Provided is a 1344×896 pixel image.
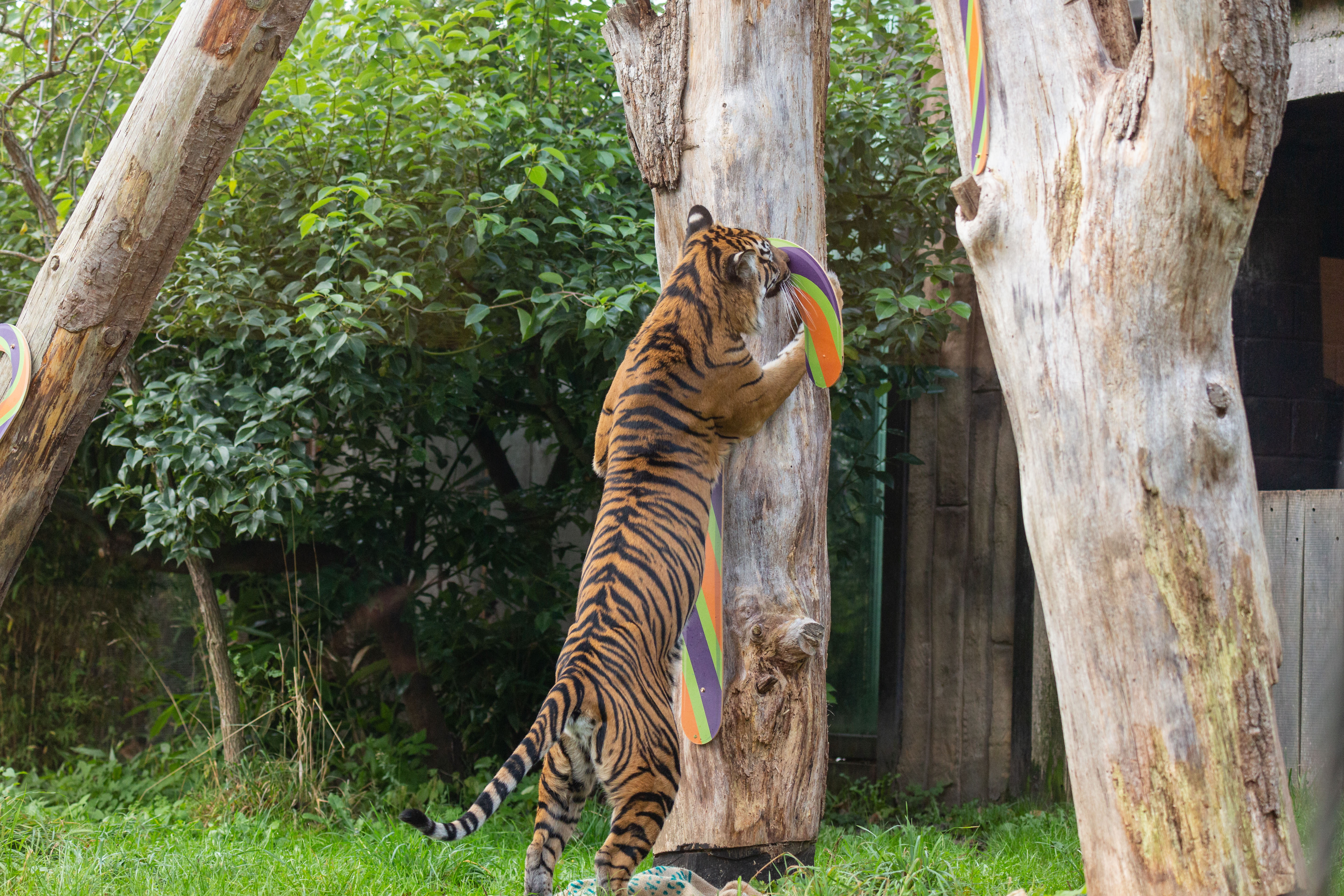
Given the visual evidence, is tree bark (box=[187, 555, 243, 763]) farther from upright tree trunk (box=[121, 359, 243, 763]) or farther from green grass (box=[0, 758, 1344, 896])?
green grass (box=[0, 758, 1344, 896])

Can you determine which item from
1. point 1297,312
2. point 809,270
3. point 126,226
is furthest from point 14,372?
point 1297,312

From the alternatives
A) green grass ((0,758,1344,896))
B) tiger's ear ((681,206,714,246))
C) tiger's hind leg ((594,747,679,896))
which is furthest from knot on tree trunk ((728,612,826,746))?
tiger's ear ((681,206,714,246))

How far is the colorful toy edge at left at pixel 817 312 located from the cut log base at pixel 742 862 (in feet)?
4.69

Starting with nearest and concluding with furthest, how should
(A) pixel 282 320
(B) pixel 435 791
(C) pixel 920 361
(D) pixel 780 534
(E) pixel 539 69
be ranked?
(D) pixel 780 534 → (A) pixel 282 320 → (E) pixel 539 69 → (B) pixel 435 791 → (C) pixel 920 361

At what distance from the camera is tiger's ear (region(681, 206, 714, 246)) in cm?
316

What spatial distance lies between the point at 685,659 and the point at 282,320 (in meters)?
2.52

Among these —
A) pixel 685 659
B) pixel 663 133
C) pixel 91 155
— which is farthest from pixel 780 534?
pixel 91 155

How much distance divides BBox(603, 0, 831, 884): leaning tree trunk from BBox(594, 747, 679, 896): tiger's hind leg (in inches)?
23.3

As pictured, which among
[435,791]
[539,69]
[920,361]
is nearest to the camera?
[539,69]

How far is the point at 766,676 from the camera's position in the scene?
10.1 ft

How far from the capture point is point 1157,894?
2.03 meters

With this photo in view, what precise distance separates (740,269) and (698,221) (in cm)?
34

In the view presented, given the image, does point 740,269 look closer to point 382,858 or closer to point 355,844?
point 382,858

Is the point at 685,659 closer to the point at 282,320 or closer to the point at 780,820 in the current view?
the point at 780,820
